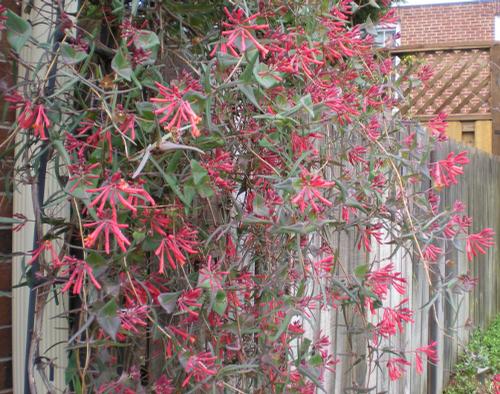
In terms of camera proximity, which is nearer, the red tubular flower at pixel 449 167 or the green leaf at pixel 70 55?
the green leaf at pixel 70 55

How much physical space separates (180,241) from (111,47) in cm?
63

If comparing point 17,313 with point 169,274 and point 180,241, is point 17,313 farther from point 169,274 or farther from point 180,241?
point 180,241

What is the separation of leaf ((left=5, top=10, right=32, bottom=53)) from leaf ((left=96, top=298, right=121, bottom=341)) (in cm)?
49

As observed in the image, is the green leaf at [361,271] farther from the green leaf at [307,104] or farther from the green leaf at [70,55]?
the green leaf at [70,55]

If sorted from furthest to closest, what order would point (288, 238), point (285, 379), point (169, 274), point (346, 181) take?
point (346, 181)
point (288, 238)
point (285, 379)
point (169, 274)

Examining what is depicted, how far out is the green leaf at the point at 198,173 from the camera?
1.39 m

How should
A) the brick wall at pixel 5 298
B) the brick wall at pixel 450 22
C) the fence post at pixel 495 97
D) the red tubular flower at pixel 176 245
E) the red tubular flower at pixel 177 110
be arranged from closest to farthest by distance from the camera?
the red tubular flower at pixel 177 110, the red tubular flower at pixel 176 245, the brick wall at pixel 5 298, the fence post at pixel 495 97, the brick wall at pixel 450 22

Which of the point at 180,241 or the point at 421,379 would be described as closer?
the point at 180,241

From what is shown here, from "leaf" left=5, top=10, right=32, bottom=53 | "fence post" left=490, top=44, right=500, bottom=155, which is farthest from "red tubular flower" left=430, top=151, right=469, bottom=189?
"fence post" left=490, top=44, right=500, bottom=155

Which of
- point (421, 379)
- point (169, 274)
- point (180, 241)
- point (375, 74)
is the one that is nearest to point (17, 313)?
point (169, 274)

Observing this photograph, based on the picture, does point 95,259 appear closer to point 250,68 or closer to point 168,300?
point 168,300

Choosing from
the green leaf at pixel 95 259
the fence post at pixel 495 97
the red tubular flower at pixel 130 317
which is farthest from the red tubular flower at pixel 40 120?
the fence post at pixel 495 97

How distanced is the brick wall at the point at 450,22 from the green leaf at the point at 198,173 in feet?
61.1

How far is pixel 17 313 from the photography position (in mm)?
1830
